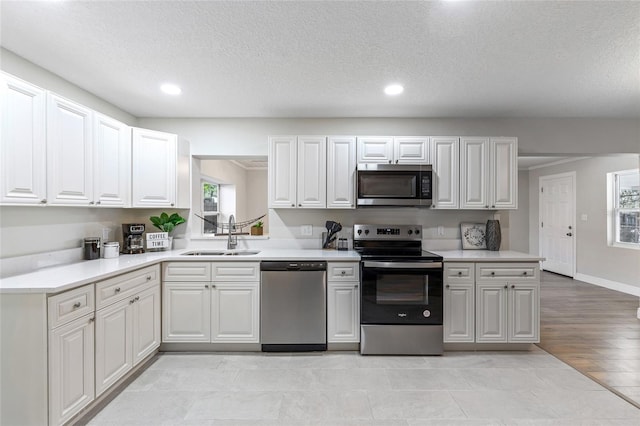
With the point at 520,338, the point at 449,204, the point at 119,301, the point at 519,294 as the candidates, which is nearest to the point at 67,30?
the point at 119,301

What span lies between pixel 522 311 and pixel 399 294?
121cm

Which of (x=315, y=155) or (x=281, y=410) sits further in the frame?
(x=315, y=155)

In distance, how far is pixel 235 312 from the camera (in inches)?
114

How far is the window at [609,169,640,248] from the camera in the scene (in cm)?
502

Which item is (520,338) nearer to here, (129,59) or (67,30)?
(129,59)

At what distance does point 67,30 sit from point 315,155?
212 centimetres

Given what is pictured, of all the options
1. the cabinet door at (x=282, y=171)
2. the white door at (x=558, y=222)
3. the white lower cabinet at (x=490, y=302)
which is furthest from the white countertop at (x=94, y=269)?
the white door at (x=558, y=222)

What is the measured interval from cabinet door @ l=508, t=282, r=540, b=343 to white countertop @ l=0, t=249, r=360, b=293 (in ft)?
5.09

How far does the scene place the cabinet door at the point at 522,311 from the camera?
2918 mm

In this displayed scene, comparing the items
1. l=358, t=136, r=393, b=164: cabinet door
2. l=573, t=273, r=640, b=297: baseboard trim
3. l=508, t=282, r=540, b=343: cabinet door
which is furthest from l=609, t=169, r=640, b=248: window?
l=358, t=136, r=393, b=164: cabinet door

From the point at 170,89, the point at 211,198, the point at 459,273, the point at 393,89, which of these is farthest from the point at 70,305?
the point at 211,198

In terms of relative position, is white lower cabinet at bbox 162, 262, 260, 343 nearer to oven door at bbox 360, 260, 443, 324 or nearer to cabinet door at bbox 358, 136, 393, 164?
oven door at bbox 360, 260, 443, 324

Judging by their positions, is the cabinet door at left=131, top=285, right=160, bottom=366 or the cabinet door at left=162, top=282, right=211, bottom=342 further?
the cabinet door at left=162, top=282, right=211, bottom=342

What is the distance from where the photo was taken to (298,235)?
3617 millimetres
